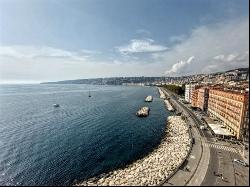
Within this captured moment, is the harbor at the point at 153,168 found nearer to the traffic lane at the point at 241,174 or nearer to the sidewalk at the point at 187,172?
the sidewalk at the point at 187,172

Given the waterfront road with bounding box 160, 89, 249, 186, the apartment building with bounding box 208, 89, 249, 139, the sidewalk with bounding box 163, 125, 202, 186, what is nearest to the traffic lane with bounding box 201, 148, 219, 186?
the waterfront road with bounding box 160, 89, 249, 186

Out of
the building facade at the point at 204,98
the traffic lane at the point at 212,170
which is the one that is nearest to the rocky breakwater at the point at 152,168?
the traffic lane at the point at 212,170

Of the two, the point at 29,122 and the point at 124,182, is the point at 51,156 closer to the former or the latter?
the point at 124,182

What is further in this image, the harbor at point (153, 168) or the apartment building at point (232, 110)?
the apartment building at point (232, 110)

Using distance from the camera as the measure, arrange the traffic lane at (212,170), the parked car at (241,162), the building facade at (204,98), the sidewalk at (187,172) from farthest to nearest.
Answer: the building facade at (204,98) < the parked car at (241,162) < the traffic lane at (212,170) < the sidewalk at (187,172)

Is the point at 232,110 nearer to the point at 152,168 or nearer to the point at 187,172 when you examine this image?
the point at 187,172

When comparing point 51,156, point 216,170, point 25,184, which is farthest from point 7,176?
point 216,170
